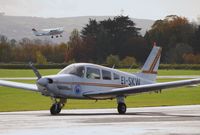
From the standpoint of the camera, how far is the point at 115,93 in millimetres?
29422

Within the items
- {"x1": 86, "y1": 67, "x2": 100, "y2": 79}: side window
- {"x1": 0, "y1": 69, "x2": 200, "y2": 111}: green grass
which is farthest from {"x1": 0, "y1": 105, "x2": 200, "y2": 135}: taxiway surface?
{"x1": 0, "y1": 69, "x2": 200, "y2": 111}: green grass

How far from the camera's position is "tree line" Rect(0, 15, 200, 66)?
160 m

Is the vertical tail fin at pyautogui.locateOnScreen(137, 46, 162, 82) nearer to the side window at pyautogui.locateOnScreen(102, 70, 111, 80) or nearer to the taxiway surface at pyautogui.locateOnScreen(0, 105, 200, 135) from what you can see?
the side window at pyautogui.locateOnScreen(102, 70, 111, 80)

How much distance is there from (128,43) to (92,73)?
141 m

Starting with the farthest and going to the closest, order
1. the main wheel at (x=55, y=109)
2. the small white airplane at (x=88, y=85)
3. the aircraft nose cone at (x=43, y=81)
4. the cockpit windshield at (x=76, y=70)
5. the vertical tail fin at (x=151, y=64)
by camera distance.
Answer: the vertical tail fin at (x=151, y=64), the cockpit windshield at (x=76, y=70), the main wheel at (x=55, y=109), the small white airplane at (x=88, y=85), the aircraft nose cone at (x=43, y=81)

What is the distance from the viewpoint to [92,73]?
97.3 feet

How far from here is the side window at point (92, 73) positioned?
29470 mm

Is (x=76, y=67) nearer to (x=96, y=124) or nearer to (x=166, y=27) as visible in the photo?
(x=96, y=124)

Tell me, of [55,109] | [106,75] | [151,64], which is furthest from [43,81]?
[151,64]

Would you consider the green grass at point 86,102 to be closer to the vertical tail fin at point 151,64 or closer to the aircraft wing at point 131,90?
the vertical tail fin at point 151,64

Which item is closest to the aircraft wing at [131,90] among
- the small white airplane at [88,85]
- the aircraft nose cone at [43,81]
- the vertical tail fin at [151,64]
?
the small white airplane at [88,85]

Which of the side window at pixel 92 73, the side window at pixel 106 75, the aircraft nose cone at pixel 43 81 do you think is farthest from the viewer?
the side window at pixel 106 75

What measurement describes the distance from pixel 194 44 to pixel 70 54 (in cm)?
3778

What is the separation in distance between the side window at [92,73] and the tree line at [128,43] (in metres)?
115
